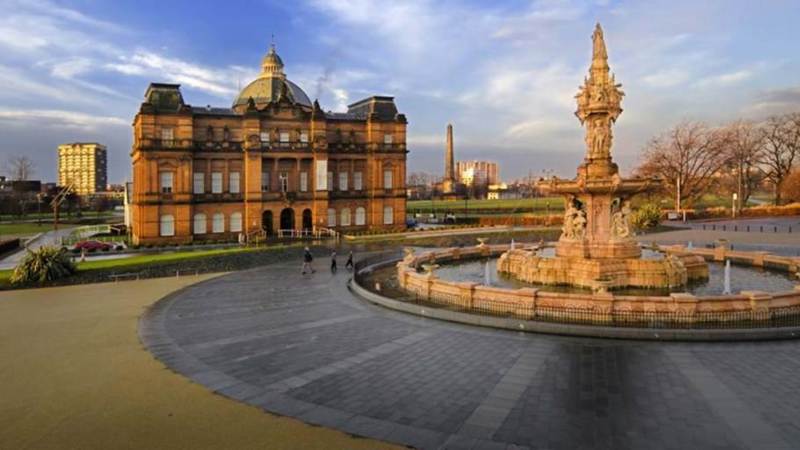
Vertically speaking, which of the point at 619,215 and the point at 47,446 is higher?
the point at 619,215

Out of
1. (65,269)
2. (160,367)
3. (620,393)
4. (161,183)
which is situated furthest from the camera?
(161,183)

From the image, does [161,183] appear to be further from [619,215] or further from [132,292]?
[619,215]

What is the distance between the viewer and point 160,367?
1320 cm

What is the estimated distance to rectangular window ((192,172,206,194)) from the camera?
54.6m

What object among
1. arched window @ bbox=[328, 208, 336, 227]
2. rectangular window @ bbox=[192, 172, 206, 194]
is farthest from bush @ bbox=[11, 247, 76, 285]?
arched window @ bbox=[328, 208, 336, 227]

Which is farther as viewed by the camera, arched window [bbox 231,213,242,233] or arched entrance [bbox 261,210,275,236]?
arched entrance [bbox 261,210,275,236]

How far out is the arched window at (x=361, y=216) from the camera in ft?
202

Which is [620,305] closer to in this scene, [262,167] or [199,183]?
[262,167]

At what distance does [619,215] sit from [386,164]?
41.5 metres

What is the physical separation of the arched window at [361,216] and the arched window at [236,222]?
1301 centimetres

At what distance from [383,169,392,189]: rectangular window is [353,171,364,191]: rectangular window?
2724mm

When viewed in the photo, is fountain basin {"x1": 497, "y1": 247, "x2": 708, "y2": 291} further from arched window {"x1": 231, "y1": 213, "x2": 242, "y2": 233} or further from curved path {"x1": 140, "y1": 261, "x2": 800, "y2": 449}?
arched window {"x1": 231, "y1": 213, "x2": 242, "y2": 233}

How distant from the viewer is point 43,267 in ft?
91.2

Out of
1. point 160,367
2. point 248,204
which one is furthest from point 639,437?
point 248,204
